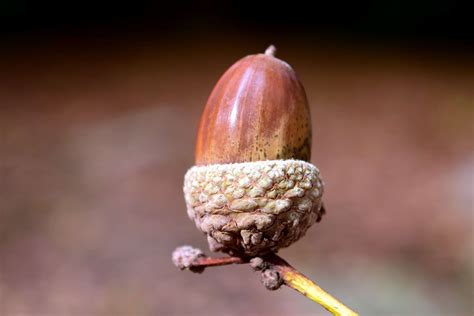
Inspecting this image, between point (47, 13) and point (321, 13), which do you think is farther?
point (321, 13)

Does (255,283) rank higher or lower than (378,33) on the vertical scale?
lower

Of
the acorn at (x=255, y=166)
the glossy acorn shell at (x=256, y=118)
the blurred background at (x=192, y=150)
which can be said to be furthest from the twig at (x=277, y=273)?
the blurred background at (x=192, y=150)

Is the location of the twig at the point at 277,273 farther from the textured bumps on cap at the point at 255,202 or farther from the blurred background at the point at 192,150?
the blurred background at the point at 192,150

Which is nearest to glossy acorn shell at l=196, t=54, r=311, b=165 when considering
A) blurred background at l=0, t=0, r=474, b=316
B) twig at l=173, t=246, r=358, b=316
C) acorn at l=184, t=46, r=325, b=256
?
acorn at l=184, t=46, r=325, b=256

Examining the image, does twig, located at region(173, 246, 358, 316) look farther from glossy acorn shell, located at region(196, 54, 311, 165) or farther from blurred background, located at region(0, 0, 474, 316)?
blurred background, located at region(0, 0, 474, 316)

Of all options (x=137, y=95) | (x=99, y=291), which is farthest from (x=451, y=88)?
(x=99, y=291)

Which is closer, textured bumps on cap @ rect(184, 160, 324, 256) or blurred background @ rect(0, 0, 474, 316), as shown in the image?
textured bumps on cap @ rect(184, 160, 324, 256)

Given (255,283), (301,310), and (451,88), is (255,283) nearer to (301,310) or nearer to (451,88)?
(301,310)

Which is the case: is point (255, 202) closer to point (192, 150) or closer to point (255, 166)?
point (255, 166)
